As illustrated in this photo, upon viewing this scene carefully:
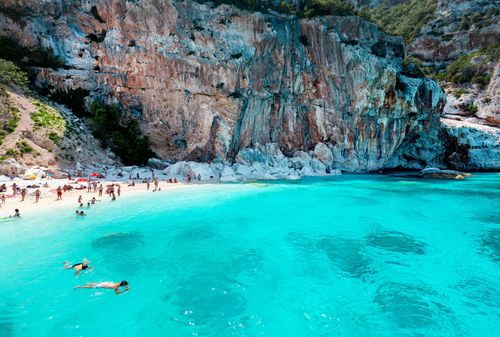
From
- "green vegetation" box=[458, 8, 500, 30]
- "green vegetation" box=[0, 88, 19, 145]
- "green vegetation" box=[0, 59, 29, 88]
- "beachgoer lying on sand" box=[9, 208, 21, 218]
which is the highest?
"green vegetation" box=[458, 8, 500, 30]

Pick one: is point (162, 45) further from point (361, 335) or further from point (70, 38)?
point (361, 335)

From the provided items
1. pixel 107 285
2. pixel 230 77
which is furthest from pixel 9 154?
pixel 230 77

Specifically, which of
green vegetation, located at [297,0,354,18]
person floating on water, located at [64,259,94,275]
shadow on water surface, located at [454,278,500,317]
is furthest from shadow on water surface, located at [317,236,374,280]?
green vegetation, located at [297,0,354,18]

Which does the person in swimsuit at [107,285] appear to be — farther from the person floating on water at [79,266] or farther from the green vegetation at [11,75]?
the green vegetation at [11,75]

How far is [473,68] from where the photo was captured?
4881 centimetres

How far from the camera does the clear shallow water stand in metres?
6.64

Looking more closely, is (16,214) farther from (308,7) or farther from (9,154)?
(308,7)

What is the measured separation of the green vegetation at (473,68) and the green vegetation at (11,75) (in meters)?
61.1

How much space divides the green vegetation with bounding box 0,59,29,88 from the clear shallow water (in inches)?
669

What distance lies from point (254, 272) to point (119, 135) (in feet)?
76.2

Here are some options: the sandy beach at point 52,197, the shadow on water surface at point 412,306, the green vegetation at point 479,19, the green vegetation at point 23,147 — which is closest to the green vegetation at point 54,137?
the green vegetation at point 23,147

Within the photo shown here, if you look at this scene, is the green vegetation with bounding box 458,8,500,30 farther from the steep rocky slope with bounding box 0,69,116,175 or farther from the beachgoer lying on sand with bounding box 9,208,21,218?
the beachgoer lying on sand with bounding box 9,208,21,218

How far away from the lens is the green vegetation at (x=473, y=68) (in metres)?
47.2

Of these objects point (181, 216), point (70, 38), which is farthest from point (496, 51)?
point (70, 38)
